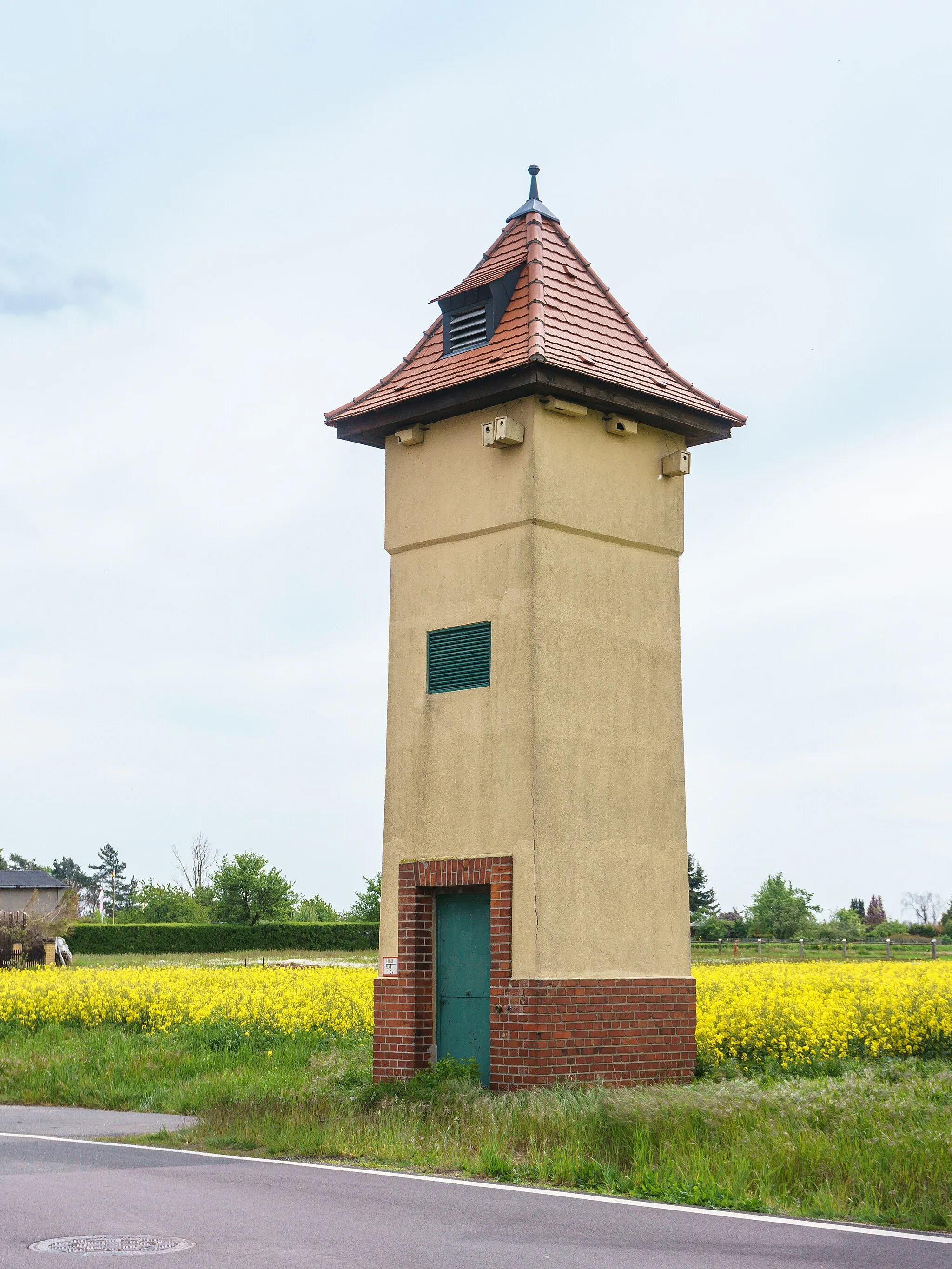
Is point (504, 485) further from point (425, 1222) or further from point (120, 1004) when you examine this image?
point (120, 1004)

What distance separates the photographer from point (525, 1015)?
14383 mm

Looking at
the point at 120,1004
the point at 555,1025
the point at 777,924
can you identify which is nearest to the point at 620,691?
the point at 555,1025

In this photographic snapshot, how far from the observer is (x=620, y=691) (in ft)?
52.2

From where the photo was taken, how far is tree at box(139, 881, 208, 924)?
9238 centimetres

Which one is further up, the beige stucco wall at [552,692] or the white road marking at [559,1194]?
the beige stucco wall at [552,692]

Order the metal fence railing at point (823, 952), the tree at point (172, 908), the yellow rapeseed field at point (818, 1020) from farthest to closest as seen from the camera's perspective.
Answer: the tree at point (172, 908) < the metal fence railing at point (823, 952) < the yellow rapeseed field at point (818, 1020)

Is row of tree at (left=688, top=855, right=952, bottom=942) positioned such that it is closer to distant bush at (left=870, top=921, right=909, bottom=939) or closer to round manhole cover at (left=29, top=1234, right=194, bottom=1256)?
distant bush at (left=870, top=921, right=909, bottom=939)

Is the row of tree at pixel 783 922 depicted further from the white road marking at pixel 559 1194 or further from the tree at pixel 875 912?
the white road marking at pixel 559 1194

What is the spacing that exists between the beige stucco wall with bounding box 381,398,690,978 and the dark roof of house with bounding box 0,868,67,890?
97930 mm

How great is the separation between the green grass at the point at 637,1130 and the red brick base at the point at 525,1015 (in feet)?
1.34

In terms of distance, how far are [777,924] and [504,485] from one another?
252ft

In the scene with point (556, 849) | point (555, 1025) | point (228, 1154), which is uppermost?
point (556, 849)

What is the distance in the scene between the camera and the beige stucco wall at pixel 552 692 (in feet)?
49.2

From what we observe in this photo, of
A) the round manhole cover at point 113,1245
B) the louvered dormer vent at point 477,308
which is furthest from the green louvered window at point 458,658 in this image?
the round manhole cover at point 113,1245
